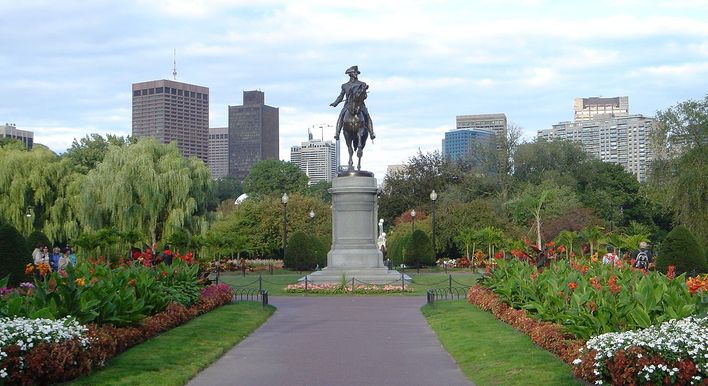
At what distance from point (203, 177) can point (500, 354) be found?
39130mm

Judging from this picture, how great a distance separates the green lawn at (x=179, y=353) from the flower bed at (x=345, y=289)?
28.7 feet

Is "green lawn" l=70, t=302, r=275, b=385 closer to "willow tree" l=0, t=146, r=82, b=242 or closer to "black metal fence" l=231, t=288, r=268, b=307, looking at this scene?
"black metal fence" l=231, t=288, r=268, b=307

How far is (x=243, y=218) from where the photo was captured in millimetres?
62875

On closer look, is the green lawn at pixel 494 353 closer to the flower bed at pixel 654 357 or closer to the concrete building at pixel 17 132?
the flower bed at pixel 654 357

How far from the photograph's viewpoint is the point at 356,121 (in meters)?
33.3

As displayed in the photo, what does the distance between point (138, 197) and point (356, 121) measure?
→ 19452 millimetres

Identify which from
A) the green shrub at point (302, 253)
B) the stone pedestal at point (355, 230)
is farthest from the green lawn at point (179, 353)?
the green shrub at point (302, 253)

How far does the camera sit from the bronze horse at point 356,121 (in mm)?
32969

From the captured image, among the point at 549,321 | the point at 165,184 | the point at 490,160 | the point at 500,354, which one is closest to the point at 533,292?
the point at 549,321

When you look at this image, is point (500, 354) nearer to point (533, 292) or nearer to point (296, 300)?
point (533, 292)

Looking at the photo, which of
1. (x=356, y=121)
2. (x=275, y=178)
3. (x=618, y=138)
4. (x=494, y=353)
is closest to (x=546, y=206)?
(x=356, y=121)

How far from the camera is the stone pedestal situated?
105ft

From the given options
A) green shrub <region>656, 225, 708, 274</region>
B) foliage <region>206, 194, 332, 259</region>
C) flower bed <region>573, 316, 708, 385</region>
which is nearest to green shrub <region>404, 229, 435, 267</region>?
foliage <region>206, 194, 332, 259</region>

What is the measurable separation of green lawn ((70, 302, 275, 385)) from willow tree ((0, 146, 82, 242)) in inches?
1296
